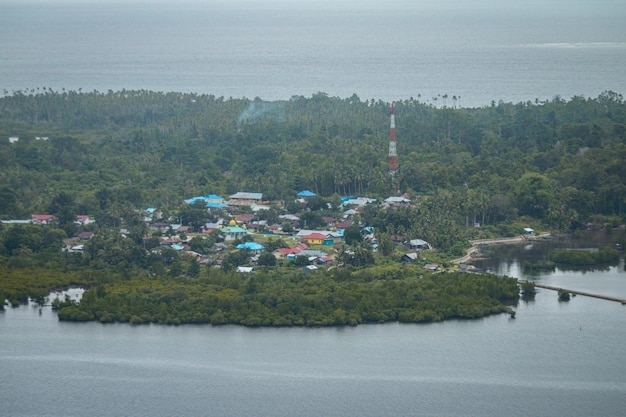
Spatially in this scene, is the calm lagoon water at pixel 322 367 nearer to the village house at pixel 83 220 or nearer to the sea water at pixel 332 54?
the village house at pixel 83 220

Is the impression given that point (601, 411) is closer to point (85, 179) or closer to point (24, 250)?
point (24, 250)

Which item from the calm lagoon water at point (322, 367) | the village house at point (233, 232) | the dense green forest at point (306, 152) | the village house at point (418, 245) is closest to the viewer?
the calm lagoon water at point (322, 367)

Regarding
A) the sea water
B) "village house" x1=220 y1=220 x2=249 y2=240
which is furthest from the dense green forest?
the sea water

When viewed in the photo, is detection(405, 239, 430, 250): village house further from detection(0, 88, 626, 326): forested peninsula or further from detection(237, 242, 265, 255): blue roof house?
detection(237, 242, 265, 255): blue roof house

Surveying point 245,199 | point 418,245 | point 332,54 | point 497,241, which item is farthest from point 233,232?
point 332,54

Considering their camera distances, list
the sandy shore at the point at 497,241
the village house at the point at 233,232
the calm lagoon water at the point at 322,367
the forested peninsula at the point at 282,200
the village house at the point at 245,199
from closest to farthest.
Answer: the calm lagoon water at the point at 322,367 → the forested peninsula at the point at 282,200 → the sandy shore at the point at 497,241 → the village house at the point at 233,232 → the village house at the point at 245,199

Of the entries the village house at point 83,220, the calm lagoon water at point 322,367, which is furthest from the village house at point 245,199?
the calm lagoon water at point 322,367

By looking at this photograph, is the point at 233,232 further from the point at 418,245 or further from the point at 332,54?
the point at 332,54

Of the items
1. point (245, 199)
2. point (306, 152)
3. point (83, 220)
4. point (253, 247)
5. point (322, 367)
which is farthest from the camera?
point (306, 152)

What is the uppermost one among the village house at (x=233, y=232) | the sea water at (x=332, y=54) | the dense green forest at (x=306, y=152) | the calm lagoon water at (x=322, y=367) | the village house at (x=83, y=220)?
the sea water at (x=332, y=54)
